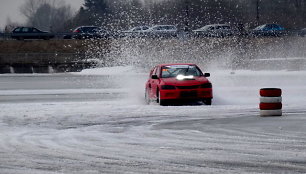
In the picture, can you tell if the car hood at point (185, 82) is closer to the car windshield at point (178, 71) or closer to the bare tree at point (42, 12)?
the car windshield at point (178, 71)

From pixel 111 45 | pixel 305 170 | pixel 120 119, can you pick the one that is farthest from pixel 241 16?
pixel 305 170

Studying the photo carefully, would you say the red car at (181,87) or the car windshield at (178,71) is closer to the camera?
the red car at (181,87)

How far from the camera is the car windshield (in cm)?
2025

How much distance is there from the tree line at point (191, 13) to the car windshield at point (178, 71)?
48.9 meters

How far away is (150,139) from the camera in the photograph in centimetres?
1196

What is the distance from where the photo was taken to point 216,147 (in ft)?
35.7

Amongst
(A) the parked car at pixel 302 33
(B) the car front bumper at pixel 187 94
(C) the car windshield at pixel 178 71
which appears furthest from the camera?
(A) the parked car at pixel 302 33

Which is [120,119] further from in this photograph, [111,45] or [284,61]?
[111,45]

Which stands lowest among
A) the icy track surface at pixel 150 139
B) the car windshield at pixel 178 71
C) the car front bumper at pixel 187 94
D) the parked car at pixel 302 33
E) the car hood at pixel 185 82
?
the icy track surface at pixel 150 139

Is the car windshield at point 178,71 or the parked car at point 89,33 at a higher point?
the parked car at point 89,33

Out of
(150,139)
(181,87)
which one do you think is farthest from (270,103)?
(150,139)

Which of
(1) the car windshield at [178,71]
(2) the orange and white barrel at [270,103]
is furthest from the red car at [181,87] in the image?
(2) the orange and white barrel at [270,103]

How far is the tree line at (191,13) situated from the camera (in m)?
90.1

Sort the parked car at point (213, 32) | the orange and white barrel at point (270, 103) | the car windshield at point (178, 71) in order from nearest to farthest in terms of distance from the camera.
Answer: the orange and white barrel at point (270, 103) < the car windshield at point (178, 71) < the parked car at point (213, 32)
